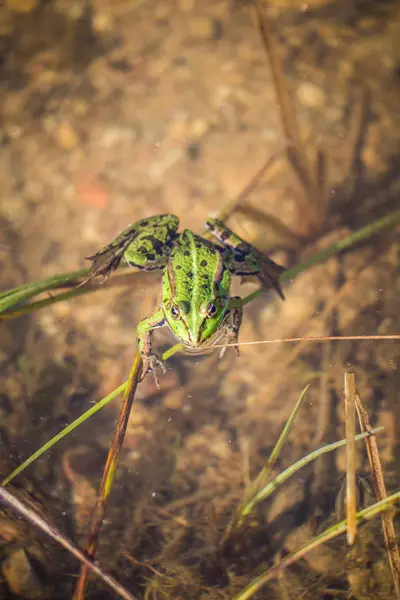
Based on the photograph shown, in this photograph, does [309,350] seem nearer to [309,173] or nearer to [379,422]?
[379,422]

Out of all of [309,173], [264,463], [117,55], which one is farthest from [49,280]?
[117,55]

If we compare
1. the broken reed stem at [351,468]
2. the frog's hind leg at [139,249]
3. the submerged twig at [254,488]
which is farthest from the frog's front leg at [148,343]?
the broken reed stem at [351,468]

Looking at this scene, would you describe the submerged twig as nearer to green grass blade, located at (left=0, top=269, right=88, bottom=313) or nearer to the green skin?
the green skin

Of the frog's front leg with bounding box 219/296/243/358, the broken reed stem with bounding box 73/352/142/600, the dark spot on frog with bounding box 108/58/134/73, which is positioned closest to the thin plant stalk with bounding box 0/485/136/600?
the broken reed stem with bounding box 73/352/142/600

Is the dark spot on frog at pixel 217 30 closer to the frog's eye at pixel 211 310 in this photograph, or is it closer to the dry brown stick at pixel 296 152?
the dry brown stick at pixel 296 152

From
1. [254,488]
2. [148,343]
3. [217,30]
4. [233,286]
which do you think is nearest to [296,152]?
[233,286]

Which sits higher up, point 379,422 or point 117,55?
point 117,55
